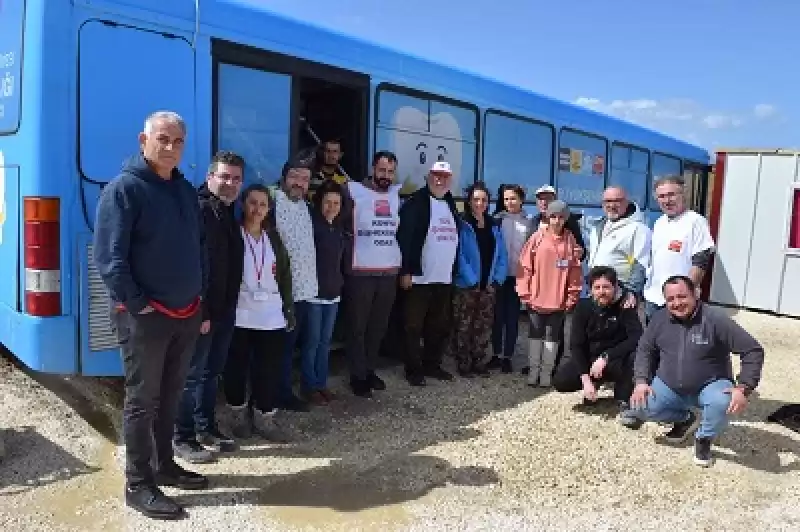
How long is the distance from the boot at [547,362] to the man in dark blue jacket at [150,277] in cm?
310

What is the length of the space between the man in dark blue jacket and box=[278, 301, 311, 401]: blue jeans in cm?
123

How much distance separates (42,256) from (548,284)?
11.5 feet

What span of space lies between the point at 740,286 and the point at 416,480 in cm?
875

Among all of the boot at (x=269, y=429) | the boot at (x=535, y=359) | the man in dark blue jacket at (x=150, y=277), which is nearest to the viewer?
the man in dark blue jacket at (x=150, y=277)

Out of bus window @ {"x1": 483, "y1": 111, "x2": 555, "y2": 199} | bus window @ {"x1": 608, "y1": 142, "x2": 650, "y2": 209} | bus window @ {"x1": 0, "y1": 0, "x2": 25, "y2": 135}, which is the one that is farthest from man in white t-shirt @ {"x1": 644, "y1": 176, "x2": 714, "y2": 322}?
bus window @ {"x1": 608, "y1": 142, "x2": 650, "y2": 209}

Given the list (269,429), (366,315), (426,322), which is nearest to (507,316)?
(426,322)

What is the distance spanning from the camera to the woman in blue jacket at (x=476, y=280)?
216 inches

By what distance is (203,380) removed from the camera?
378 cm

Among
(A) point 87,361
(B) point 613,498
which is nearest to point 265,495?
Result: (A) point 87,361

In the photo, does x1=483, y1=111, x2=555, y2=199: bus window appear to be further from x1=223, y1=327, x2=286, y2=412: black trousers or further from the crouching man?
x1=223, y1=327, x2=286, y2=412: black trousers

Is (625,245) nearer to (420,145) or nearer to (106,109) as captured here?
(420,145)

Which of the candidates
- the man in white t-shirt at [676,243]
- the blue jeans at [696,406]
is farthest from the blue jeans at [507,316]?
the blue jeans at [696,406]

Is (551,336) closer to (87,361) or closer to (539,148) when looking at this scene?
(539,148)

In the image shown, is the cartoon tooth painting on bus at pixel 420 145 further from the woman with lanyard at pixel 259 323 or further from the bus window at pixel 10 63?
the bus window at pixel 10 63
